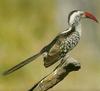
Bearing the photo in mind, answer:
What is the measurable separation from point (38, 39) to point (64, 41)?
431 cm

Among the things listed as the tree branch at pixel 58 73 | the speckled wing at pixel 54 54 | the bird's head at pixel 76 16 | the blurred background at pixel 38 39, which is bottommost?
the blurred background at pixel 38 39

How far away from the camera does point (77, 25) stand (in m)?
3.14

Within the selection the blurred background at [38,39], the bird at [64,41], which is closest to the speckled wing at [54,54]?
the bird at [64,41]

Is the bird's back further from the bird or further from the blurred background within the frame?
the blurred background

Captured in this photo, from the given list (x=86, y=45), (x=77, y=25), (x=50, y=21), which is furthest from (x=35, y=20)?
(x=77, y=25)

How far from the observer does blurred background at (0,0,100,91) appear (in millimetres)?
7203

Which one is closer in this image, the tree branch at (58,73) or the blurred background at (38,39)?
the tree branch at (58,73)

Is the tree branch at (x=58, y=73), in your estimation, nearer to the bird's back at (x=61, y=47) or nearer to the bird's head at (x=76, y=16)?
the bird's back at (x=61, y=47)

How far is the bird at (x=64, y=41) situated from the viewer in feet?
9.88

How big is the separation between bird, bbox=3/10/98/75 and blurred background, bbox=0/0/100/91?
3.89 metres

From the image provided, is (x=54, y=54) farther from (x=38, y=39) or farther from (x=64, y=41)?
(x=38, y=39)

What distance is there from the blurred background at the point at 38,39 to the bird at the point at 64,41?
3894 mm

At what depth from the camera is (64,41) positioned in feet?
10.1

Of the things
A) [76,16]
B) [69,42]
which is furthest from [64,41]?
[76,16]
